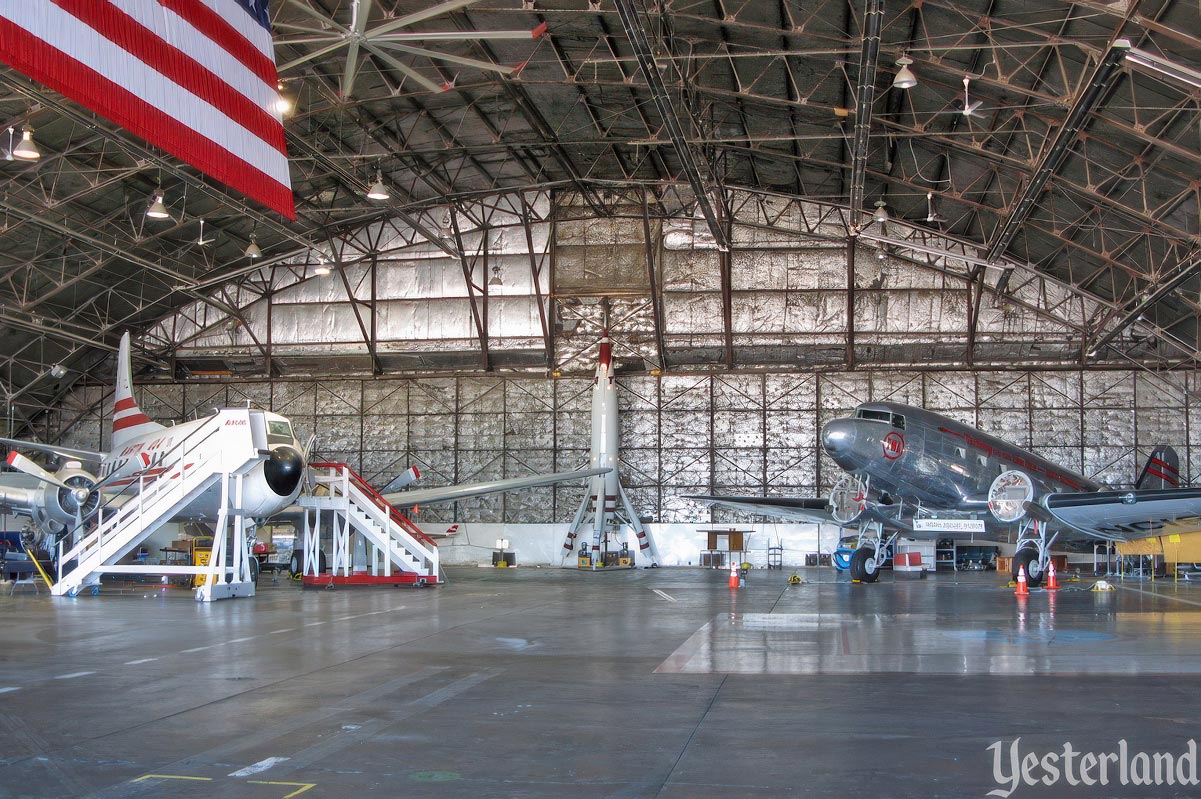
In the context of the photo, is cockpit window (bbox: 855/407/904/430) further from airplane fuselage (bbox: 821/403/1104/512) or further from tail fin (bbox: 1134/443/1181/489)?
tail fin (bbox: 1134/443/1181/489)

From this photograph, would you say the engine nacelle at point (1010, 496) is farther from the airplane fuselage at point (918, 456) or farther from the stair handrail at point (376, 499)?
the stair handrail at point (376, 499)

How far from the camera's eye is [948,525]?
2706 cm

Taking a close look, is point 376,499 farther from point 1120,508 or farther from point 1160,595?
point 1160,595

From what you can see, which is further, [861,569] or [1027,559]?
[861,569]

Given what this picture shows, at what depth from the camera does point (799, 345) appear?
45.3 m

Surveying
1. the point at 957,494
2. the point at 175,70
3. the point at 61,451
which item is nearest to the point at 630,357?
the point at 957,494

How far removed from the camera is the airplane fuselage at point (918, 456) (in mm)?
27047

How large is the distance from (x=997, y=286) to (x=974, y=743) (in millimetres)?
40154

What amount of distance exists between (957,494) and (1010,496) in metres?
1.43

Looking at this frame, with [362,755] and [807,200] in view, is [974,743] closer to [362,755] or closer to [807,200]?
[362,755]

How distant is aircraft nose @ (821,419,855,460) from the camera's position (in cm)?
2700

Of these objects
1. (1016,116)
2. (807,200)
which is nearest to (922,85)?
(1016,116)

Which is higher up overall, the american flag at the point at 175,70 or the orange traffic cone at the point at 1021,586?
the american flag at the point at 175,70

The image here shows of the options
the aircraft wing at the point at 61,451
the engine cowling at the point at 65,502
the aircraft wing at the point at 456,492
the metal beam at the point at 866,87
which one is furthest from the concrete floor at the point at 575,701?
the aircraft wing at the point at 456,492
